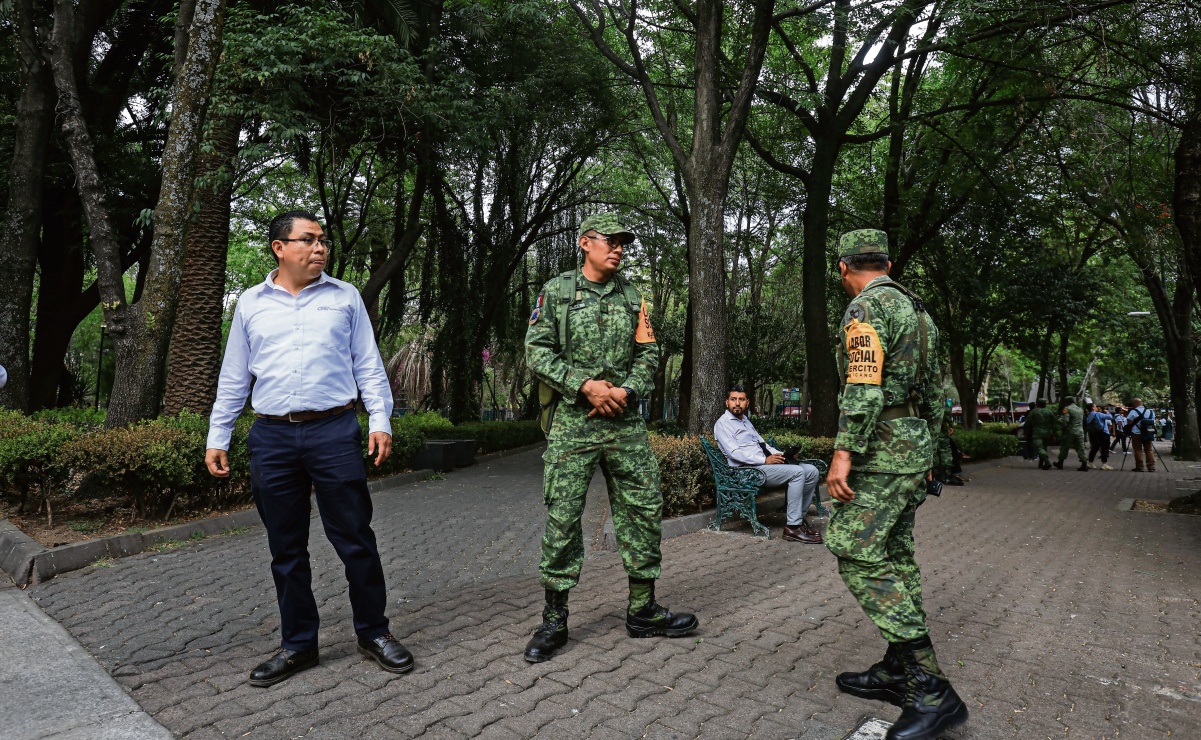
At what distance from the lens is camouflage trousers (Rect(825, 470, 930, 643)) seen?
3.18 meters

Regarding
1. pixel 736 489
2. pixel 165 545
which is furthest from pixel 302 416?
pixel 736 489

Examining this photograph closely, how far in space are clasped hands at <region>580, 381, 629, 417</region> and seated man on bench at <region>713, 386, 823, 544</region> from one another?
137 inches

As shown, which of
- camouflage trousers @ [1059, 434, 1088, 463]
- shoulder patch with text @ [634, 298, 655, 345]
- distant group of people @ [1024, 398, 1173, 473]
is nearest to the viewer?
shoulder patch with text @ [634, 298, 655, 345]

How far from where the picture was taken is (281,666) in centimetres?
346

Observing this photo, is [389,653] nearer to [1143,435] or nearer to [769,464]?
[769,464]

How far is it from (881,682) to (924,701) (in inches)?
14.8

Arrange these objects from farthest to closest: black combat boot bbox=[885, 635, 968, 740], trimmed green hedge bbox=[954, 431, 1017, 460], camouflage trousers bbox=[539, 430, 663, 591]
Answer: trimmed green hedge bbox=[954, 431, 1017, 460] → camouflage trousers bbox=[539, 430, 663, 591] → black combat boot bbox=[885, 635, 968, 740]

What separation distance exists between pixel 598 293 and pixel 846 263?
1257mm

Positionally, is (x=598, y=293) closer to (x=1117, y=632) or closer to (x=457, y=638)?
(x=457, y=638)

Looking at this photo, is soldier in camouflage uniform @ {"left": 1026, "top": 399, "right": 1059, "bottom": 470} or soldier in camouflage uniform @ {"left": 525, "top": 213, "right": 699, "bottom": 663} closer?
soldier in camouflage uniform @ {"left": 525, "top": 213, "right": 699, "bottom": 663}

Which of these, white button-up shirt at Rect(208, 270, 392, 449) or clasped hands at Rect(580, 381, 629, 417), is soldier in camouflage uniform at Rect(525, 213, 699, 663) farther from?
white button-up shirt at Rect(208, 270, 392, 449)

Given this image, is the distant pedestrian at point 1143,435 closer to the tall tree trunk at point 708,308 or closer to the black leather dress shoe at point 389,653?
the tall tree trunk at point 708,308

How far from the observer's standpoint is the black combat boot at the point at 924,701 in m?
2.97

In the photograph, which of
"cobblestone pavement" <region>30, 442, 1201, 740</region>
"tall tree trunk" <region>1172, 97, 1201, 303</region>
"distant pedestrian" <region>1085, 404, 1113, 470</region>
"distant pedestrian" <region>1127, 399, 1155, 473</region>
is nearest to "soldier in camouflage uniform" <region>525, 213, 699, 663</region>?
"cobblestone pavement" <region>30, 442, 1201, 740</region>
